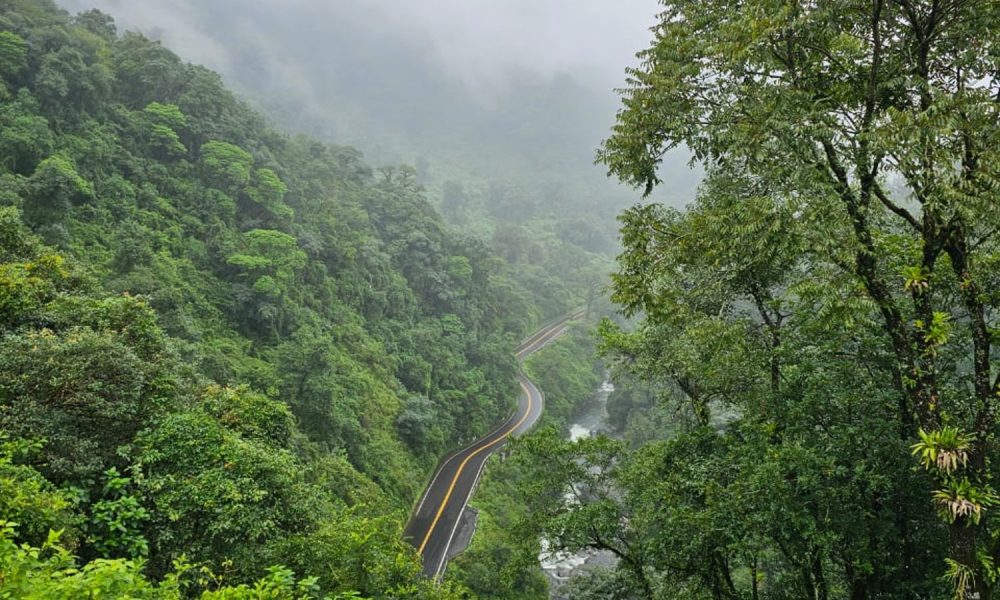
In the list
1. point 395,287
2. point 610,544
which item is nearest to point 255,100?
point 395,287

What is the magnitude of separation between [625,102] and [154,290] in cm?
2174

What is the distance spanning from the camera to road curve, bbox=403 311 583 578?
84.1 feet

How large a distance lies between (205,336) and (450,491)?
16401mm

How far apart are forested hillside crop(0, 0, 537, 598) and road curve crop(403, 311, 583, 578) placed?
1.35m

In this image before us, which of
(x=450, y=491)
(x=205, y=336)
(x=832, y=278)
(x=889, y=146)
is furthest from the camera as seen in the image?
(x=450, y=491)

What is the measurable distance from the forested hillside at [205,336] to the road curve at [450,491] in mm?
1353

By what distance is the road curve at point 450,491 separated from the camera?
2564 centimetres

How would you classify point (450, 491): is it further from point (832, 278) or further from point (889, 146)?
point (889, 146)

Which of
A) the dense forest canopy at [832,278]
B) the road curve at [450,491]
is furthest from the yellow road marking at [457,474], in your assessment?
the dense forest canopy at [832,278]

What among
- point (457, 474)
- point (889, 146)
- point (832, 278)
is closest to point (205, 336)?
point (457, 474)

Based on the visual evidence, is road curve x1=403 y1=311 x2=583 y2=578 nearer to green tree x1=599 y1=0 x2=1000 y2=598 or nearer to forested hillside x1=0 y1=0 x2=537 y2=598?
forested hillside x1=0 y1=0 x2=537 y2=598

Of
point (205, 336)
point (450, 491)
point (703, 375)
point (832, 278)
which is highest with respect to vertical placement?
point (205, 336)

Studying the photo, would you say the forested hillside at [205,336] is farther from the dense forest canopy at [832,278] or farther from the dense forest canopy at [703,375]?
the dense forest canopy at [832,278]

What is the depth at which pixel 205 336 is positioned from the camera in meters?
24.1
